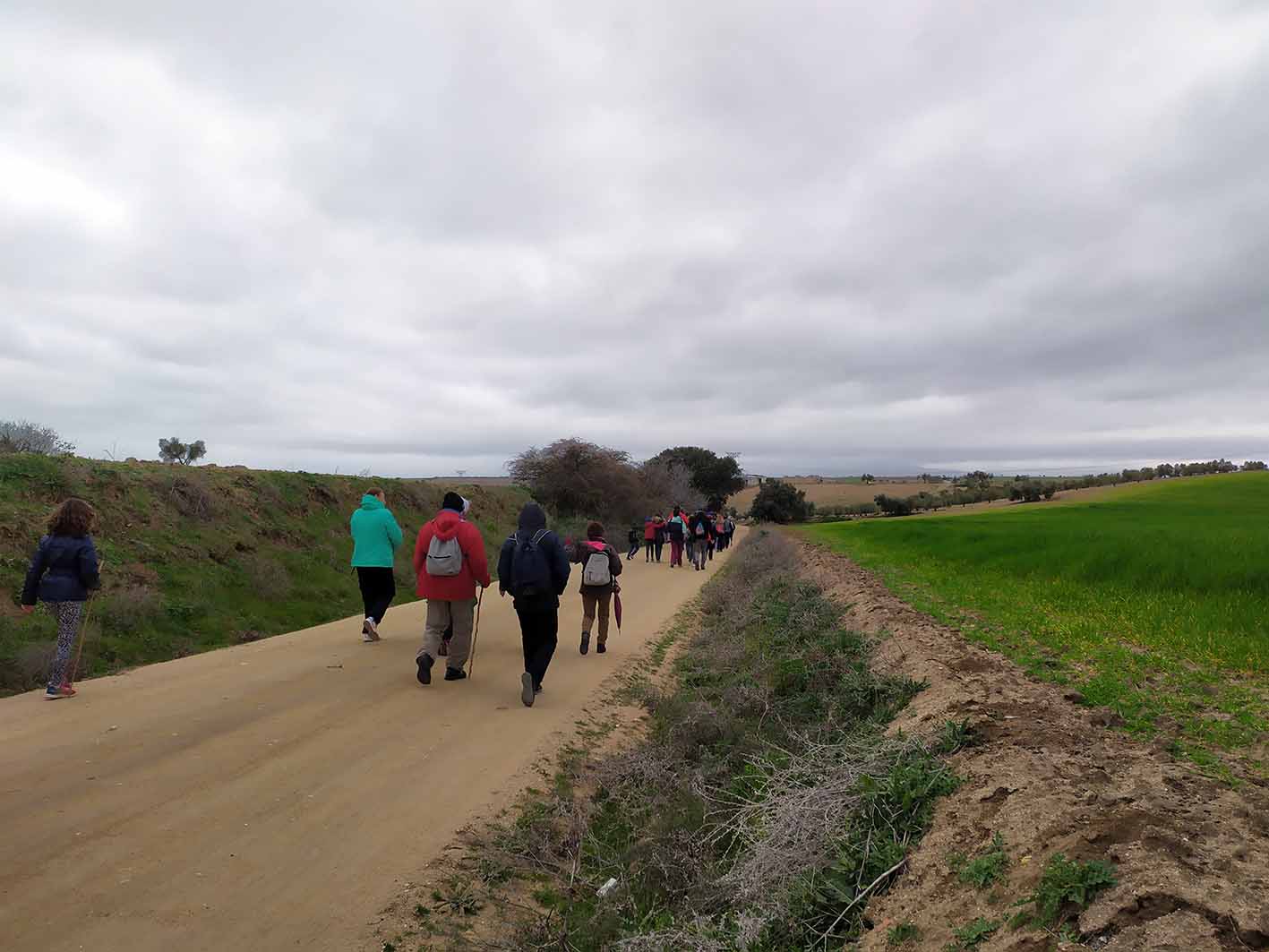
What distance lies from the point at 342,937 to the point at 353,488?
17.8 metres

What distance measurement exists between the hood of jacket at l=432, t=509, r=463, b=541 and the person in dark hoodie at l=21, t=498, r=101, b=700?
295 cm

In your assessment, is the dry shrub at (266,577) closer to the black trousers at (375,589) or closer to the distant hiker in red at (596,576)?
the black trousers at (375,589)

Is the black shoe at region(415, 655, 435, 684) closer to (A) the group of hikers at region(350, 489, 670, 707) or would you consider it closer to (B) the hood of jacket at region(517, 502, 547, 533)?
(A) the group of hikers at region(350, 489, 670, 707)

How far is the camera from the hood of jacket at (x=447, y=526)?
7.41 m

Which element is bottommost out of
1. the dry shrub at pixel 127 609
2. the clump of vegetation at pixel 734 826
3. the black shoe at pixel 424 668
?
the clump of vegetation at pixel 734 826

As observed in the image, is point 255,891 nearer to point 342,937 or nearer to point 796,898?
point 342,937

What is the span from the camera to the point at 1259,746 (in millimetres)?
4250

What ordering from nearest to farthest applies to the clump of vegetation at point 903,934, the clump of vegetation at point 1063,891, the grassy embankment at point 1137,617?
the clump of vegetation at point 1063,891 < the clump of vegetation at point 903,934 < the grassy embankment at point 1137,617

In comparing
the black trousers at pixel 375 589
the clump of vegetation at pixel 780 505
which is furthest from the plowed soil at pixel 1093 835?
the clump of vegetation at pixel 780 505

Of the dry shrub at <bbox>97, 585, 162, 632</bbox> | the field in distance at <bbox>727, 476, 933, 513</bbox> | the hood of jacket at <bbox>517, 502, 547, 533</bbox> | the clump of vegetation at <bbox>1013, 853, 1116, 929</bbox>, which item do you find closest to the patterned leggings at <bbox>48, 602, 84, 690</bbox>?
the dry shrub at <bbox>97, 585, 162, 632</bbox>

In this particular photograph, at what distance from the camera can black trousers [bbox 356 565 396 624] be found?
948cm

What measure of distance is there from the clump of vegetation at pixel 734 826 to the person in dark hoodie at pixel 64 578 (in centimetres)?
458

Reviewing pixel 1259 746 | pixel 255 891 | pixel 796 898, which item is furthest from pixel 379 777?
pixel 1259 746

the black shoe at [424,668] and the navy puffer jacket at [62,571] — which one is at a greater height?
the navy puffer jacket at [62,571]
